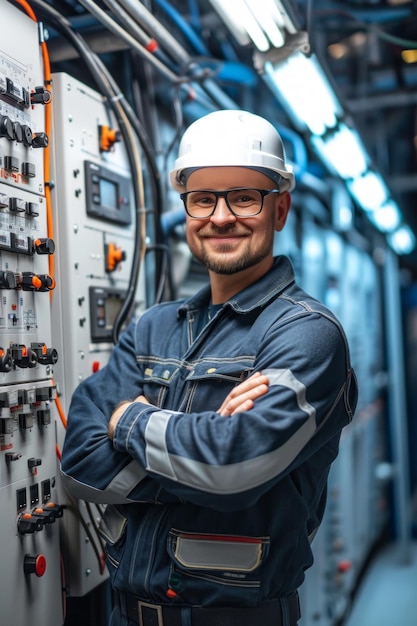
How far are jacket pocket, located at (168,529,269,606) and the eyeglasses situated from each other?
33.4 inches

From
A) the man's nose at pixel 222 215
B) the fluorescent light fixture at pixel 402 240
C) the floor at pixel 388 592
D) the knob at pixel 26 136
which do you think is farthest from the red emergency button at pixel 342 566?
the knob at pixel 26 136

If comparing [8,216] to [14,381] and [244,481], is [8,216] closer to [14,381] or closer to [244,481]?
[14,381]

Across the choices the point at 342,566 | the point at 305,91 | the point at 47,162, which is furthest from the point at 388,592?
the point at 47,162

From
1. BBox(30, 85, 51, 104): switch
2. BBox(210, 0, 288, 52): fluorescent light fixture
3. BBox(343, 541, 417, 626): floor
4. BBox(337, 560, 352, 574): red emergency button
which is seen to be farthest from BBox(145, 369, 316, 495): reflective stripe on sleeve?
BBox(343, 541, 417, 626): floor

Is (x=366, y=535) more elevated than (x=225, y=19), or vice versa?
(x=225, y=19)

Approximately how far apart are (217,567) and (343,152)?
2.42 meters

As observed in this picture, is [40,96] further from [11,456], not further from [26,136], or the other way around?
[11,456]

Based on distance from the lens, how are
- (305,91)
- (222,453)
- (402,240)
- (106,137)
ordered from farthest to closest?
(402,240) → (305,91) → (106,137) → (222,453)

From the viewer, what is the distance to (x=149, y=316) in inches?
85.0

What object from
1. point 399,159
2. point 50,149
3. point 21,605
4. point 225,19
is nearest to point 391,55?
point 399,159

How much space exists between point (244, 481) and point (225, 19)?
147cm

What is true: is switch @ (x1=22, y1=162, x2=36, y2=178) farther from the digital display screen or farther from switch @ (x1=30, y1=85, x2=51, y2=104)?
the digital display screen

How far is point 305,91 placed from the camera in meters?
2.75

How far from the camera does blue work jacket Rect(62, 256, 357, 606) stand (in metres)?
1.60
